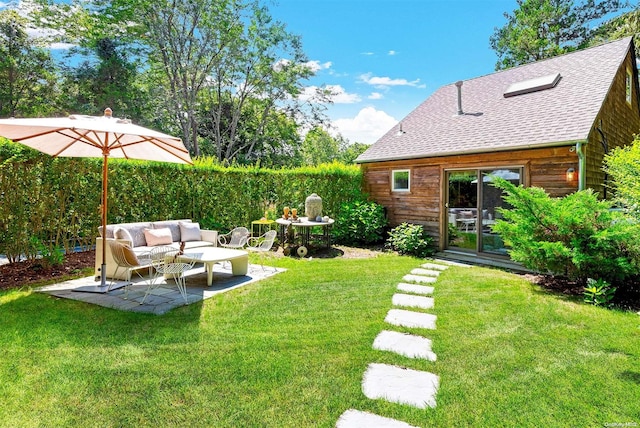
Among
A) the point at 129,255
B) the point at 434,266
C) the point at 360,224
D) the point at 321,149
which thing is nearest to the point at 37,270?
the point at 129,255

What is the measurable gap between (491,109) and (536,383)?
9243 millimetres

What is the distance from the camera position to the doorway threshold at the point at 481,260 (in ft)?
25.7

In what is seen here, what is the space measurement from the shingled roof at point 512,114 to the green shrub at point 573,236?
2.06 m

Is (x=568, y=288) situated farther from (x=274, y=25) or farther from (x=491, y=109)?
(x=274, y=25)

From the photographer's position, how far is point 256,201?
35.9 feet

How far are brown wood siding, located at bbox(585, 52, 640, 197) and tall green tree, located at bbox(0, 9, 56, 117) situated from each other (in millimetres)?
26436

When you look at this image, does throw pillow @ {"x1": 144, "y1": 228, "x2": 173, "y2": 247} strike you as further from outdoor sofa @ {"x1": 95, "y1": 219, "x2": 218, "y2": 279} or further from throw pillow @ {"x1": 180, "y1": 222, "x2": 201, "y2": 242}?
throw pillow @ {"x1": 180, "y1": 222, "x2": 201, "y2": 242}

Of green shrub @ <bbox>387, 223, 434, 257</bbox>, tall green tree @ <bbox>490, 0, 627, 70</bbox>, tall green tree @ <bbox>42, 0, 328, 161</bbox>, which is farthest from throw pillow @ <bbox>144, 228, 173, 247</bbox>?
tall green tree @ <bbox>490, 0, 627, 70</bbox>

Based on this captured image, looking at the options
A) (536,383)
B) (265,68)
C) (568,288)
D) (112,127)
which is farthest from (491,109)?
(265,68)

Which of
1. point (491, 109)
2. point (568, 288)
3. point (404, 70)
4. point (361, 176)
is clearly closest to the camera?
point (568, 288)

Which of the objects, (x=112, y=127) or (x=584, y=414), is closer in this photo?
(x=584, y=414)

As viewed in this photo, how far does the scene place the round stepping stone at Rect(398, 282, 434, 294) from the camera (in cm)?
574

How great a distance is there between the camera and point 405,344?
367 cm

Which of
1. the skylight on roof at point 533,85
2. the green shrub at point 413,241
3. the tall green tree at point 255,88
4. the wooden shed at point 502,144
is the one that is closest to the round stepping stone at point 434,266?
the green shrub at point 413,241
